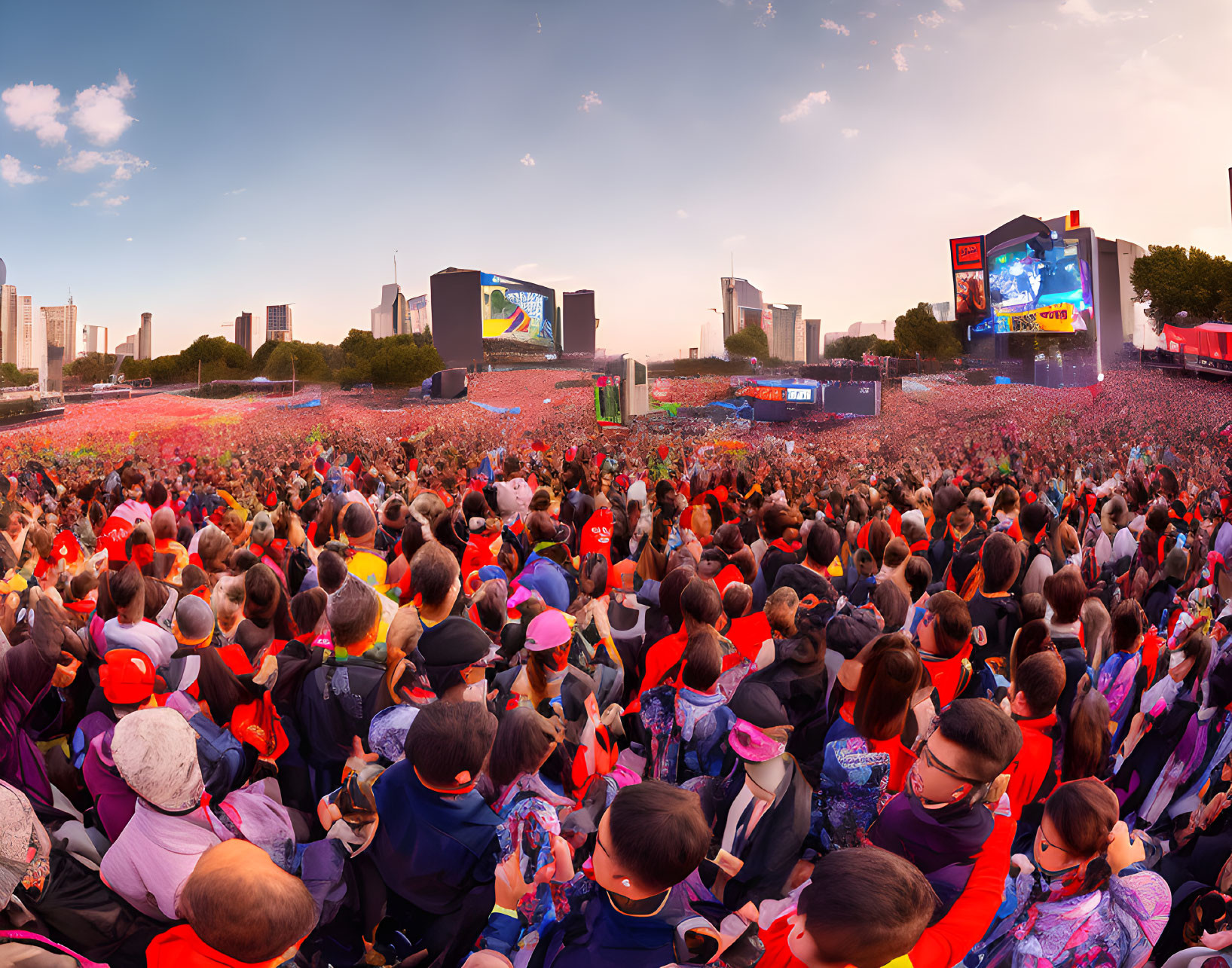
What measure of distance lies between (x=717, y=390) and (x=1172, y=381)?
1522cm

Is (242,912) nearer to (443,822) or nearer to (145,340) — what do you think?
(443,822)

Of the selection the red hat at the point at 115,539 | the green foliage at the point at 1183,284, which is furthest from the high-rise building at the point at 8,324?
the green foliage at the point at 1183,284

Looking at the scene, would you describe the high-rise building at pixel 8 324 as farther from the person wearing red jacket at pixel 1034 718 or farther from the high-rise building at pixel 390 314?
the person wearing red jacket at pixel 1034 718

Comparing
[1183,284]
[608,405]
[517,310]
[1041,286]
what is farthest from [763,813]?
[1183,284]

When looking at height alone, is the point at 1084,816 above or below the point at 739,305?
below

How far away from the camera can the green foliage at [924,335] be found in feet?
109

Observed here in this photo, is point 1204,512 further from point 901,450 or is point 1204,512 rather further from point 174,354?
point 174,354

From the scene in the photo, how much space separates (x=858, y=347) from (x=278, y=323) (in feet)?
97.7

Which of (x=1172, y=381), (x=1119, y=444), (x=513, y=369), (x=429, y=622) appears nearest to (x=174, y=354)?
(x=513, y=369)

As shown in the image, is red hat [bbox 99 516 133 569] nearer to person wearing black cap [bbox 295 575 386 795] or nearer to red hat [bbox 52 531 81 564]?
red hat [bbox 52 531 81 564]

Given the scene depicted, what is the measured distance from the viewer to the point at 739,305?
26953 millimetres

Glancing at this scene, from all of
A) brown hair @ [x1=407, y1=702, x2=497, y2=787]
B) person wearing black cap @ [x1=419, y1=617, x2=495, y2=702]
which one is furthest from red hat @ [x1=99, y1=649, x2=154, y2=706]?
brown hair @ [x1=407, y1=702, x2=497, y2=787]

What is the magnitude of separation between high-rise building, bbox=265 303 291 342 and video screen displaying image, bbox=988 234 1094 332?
29407mm

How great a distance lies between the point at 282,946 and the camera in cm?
163
